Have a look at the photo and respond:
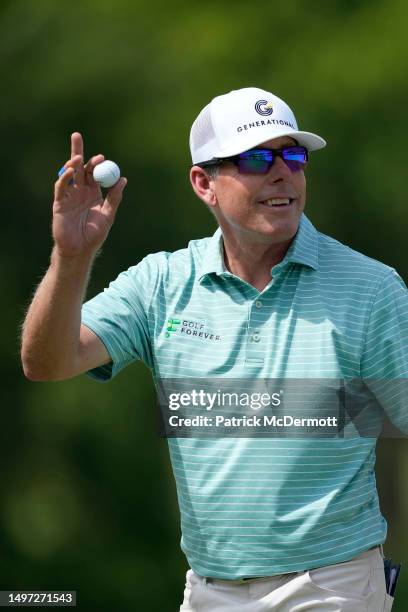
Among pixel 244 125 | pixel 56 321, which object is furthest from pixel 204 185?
pixel 56 321

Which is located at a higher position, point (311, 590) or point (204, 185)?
point (204, 185)

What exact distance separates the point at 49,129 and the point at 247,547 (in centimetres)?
638

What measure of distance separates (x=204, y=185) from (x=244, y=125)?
0.28 m

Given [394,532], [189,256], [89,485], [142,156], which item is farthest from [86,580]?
[189,256]

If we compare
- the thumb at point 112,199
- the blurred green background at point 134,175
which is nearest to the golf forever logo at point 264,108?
the thumb at point 112,199

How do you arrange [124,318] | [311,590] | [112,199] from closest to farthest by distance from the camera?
[311,590] → [112,199] → [124,318]

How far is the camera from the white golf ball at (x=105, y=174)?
12.7 feet

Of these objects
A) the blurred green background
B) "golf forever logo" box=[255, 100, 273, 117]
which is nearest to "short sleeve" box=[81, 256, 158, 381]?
"golf forever logo" box=[255, 100, 273, 117]

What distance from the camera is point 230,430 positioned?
12.8 feet

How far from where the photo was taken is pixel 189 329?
404cm

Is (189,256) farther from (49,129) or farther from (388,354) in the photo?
(49,129)

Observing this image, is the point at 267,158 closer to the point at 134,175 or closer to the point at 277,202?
the point at 277,202

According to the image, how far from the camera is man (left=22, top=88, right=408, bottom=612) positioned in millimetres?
3818

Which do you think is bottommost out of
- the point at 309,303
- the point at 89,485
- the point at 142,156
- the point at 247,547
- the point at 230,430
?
the point at 89,485
